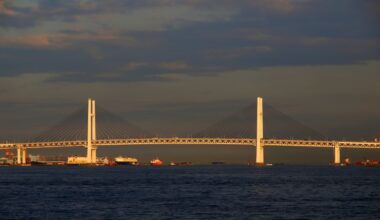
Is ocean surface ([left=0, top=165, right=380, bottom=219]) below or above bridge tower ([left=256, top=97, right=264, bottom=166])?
below

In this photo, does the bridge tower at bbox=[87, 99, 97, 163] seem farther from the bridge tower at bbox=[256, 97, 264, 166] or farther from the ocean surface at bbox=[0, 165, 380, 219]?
the ocean surface at bbox=[0, 165, 380, 219]

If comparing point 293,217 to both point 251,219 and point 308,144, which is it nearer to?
point 251,219

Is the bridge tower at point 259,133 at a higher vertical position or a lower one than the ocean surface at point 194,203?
higher

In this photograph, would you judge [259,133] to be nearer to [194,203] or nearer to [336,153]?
[336,153]

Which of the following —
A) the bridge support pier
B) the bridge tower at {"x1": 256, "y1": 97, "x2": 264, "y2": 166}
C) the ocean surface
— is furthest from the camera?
the bridge support pier

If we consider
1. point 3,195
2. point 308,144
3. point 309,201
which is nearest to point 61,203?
point 3,195

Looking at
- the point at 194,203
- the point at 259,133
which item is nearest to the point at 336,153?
the point at 259,133

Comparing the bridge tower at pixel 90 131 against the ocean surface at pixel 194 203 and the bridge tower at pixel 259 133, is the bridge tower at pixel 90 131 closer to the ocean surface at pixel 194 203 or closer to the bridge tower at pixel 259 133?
the bridge tower at pixel 259 133

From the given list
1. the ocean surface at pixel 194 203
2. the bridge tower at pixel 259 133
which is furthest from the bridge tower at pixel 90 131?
the ocean surface at pixel 194 203

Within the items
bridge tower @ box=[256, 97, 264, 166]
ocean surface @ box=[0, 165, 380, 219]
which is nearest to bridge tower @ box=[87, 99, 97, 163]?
bridge tower @ box=[256, 97, 264, 166]

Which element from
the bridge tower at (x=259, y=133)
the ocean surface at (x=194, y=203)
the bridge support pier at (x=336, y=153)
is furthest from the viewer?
the bridge support pier at (x=336, y=153)

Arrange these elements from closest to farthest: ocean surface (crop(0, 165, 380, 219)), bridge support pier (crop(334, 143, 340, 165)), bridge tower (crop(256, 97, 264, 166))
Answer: ocean surface (crop(0, 165, 380, 219)) → bridge tower (crop(256, 97, 264, 166)) → bridge support pier (crop(334, 143, 340, 165))
